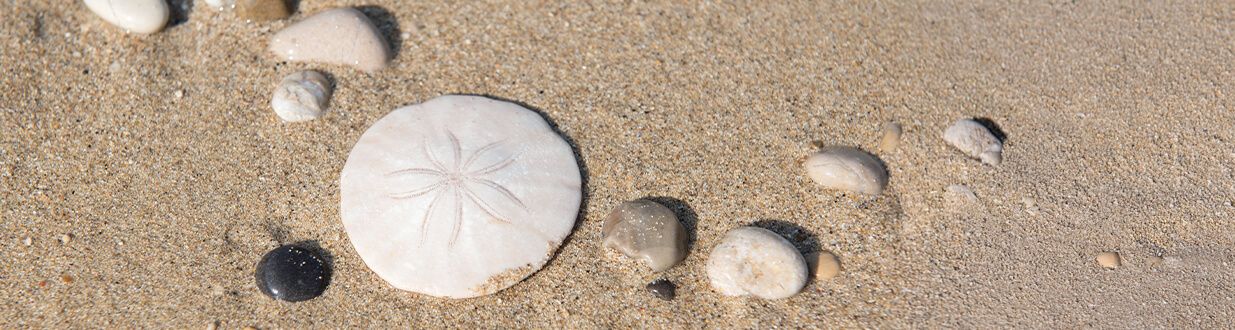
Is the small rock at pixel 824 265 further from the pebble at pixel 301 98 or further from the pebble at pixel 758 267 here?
the pebble at pixel 301 98

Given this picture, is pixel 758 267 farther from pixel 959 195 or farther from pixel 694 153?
pixel 959 195


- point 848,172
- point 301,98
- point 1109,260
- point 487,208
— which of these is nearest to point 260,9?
point 301,98

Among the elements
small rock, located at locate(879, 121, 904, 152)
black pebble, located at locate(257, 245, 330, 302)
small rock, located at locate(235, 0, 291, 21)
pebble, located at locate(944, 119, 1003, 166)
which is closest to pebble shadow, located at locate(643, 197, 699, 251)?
small rock, located at locate(879, 121, 904, 152)

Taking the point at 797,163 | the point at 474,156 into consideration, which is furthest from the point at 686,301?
the point at 474,156

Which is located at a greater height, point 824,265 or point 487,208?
point 824,265

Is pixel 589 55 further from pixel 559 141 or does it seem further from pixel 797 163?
pixel 797 163

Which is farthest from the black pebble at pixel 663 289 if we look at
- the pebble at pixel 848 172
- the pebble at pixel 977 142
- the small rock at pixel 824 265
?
the pebble at pixel 977 142
